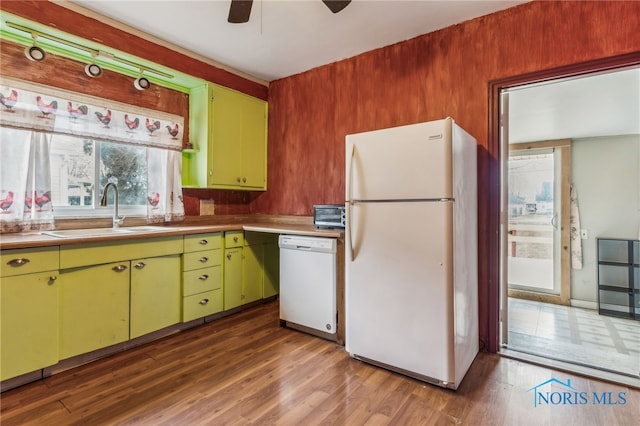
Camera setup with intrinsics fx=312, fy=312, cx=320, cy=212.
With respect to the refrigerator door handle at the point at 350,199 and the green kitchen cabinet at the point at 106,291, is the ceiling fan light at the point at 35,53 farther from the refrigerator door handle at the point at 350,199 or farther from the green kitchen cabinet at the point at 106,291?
the refrigerator door handle at the point at 350,199

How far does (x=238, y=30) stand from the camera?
2578mm

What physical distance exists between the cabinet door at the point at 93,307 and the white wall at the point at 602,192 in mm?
5158

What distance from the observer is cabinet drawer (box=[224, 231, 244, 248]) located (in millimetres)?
3004

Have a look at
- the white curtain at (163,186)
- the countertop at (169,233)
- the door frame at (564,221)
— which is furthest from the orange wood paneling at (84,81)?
the door frame at (564,221)

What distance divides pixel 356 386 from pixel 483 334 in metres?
1.15

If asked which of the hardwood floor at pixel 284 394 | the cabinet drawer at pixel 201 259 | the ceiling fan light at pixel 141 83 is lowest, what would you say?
the hardwood floor at pixel 284 394

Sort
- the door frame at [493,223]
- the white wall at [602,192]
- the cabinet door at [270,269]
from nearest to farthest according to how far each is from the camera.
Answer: the door frame at [493,223] → the cabinet door at [270,269] → the white wall at [602,192]

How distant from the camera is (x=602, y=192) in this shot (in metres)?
4.03

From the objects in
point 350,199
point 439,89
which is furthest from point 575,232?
point 350,199

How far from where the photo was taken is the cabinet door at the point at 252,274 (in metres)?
3.18

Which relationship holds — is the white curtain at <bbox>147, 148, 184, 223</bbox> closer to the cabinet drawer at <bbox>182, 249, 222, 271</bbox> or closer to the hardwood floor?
the cabinet drawer at <bbox>182, 249, 222, 271</bbox>

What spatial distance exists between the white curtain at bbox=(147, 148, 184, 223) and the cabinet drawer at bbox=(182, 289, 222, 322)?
2.81 ft

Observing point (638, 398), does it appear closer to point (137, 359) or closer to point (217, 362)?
point (217, 362)

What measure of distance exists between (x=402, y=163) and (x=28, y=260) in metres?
2.32
